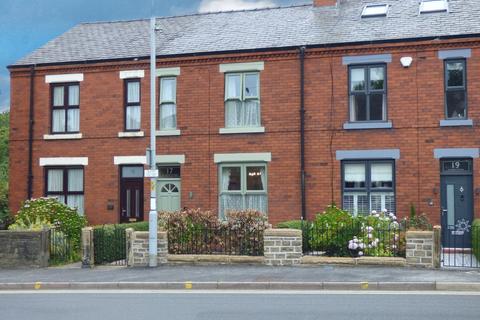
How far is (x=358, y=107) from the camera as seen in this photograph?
1991 centimetres

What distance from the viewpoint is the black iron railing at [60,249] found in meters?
17.0

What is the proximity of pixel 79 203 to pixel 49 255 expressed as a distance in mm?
5750

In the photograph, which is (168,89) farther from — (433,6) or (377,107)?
(433,6)

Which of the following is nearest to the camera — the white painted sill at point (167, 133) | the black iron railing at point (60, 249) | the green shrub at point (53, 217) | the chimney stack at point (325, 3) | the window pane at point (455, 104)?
the black iron railing at point (60, 249)

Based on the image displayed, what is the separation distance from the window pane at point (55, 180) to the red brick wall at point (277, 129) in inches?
12.4

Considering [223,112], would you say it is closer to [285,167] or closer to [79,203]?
[285,167]

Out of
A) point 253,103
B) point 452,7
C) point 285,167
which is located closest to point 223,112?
point 253,103

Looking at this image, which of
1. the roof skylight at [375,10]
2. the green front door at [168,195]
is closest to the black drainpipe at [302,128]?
the roof skylight at [375,10]

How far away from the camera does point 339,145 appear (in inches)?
779

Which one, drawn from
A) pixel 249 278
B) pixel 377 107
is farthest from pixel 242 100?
pixel 249 278

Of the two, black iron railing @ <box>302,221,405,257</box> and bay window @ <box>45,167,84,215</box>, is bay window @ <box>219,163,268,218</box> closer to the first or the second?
black iron railing @ <box>302,221,405,257</box>

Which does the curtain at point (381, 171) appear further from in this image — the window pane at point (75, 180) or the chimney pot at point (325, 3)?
the window pane at point (75, 180)

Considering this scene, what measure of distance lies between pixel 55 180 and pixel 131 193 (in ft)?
10.1
